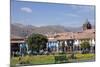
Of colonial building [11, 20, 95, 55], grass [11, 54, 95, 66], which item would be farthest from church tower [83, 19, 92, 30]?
grass [11, 54, 95, 66]

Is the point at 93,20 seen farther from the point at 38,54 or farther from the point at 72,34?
the point at 38,54

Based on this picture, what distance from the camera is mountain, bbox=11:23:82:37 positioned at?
279 centimetres

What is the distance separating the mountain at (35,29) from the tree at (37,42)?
67mm

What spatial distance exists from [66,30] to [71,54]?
35 centimetres

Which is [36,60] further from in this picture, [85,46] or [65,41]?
[85,46]

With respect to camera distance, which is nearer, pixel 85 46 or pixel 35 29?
pixel 35 29

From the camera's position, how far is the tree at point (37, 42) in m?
2.88

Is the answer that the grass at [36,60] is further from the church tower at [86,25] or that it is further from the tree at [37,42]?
the church tower at [86,25]

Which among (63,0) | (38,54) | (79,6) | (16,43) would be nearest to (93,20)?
(79,6)

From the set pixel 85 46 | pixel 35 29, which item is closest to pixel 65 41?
pixel 85 46

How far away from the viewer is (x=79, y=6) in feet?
10.2

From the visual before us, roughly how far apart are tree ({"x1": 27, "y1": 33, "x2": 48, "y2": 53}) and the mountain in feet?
0.22

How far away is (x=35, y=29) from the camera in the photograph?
2902mm

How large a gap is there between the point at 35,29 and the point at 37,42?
0.18 metres
